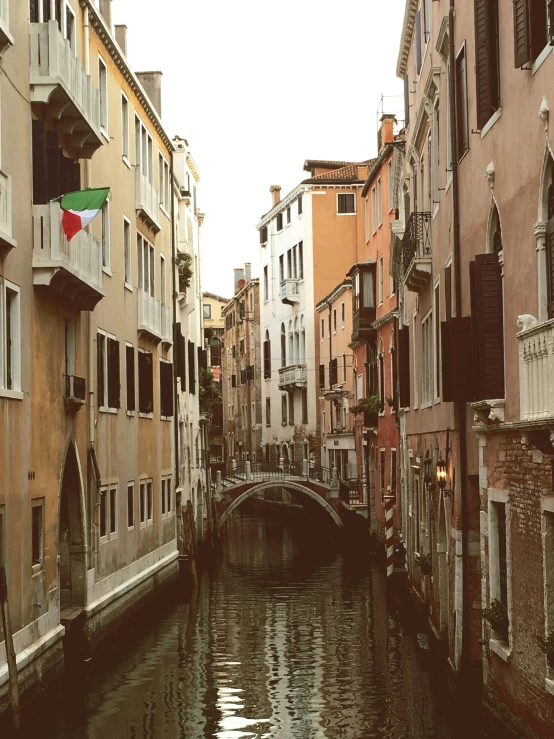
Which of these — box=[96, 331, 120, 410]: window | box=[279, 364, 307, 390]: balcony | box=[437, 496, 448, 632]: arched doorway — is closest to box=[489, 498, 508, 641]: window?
box=[437, 496, 448, 632]: arched doorway

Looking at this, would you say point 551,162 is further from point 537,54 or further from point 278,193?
point 278,193

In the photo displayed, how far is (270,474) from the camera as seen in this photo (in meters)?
45.6

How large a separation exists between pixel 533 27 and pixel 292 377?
50.5m

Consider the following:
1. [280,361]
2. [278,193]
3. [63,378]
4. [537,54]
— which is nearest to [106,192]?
[63,378]

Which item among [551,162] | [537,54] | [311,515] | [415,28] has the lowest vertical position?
[311,515]

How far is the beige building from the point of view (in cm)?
1489

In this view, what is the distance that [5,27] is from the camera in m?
14.0

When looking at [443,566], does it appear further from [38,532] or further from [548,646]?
[548,646]

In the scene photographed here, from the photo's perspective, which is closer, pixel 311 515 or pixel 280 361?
pixel 311 515

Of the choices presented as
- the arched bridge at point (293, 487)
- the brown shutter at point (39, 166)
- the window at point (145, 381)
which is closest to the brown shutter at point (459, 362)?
the brown shutter at point (39, 166)

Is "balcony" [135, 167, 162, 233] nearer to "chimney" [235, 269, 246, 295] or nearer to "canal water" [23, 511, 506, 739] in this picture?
"canal water" [23, 511, 506, 739]

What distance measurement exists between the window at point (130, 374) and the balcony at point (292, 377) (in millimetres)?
34070

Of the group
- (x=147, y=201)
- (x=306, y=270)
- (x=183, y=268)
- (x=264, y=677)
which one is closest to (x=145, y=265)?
(x=147, y=201)

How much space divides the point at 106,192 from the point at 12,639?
5850mm
